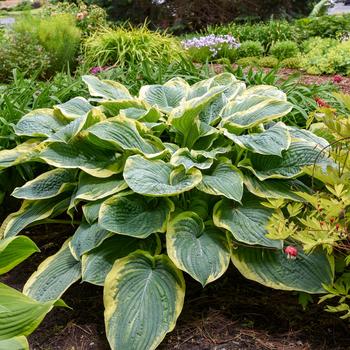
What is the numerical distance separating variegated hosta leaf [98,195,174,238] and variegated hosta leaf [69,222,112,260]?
3.2 inches

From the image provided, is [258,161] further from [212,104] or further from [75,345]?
Answer: [75,345]

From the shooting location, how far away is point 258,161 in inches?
91.6

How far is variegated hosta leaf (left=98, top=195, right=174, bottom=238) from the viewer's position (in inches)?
78.5

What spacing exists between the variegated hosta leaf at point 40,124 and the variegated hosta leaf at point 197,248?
3.14ft

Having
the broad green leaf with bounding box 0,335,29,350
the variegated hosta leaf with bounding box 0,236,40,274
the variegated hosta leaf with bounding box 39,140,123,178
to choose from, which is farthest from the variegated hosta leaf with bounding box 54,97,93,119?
the broad green leaf with bounding box 0,335,29,350

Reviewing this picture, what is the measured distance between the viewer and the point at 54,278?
6.95 ft

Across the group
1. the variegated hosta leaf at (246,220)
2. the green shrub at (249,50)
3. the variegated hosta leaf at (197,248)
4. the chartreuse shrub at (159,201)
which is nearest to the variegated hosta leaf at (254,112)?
the chartreuse shrub at (159,201)

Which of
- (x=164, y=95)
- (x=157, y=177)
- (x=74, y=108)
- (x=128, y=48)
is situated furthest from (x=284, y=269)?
(x=128, y=48)

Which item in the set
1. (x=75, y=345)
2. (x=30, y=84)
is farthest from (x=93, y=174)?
(x=30, y=84)

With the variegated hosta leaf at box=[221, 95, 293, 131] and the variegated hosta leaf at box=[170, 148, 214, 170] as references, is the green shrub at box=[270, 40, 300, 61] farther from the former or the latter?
the variegated hosta leaf at box=[170, 148, 214, 170]

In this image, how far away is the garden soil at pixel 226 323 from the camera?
1.94 metres

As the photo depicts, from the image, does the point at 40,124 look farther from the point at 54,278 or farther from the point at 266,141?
the point at 266,141

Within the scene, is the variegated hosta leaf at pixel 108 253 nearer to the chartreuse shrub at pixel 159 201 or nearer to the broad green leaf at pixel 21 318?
the chartreuse shrub at pixel 159 201

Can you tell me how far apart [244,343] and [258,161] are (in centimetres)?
81
